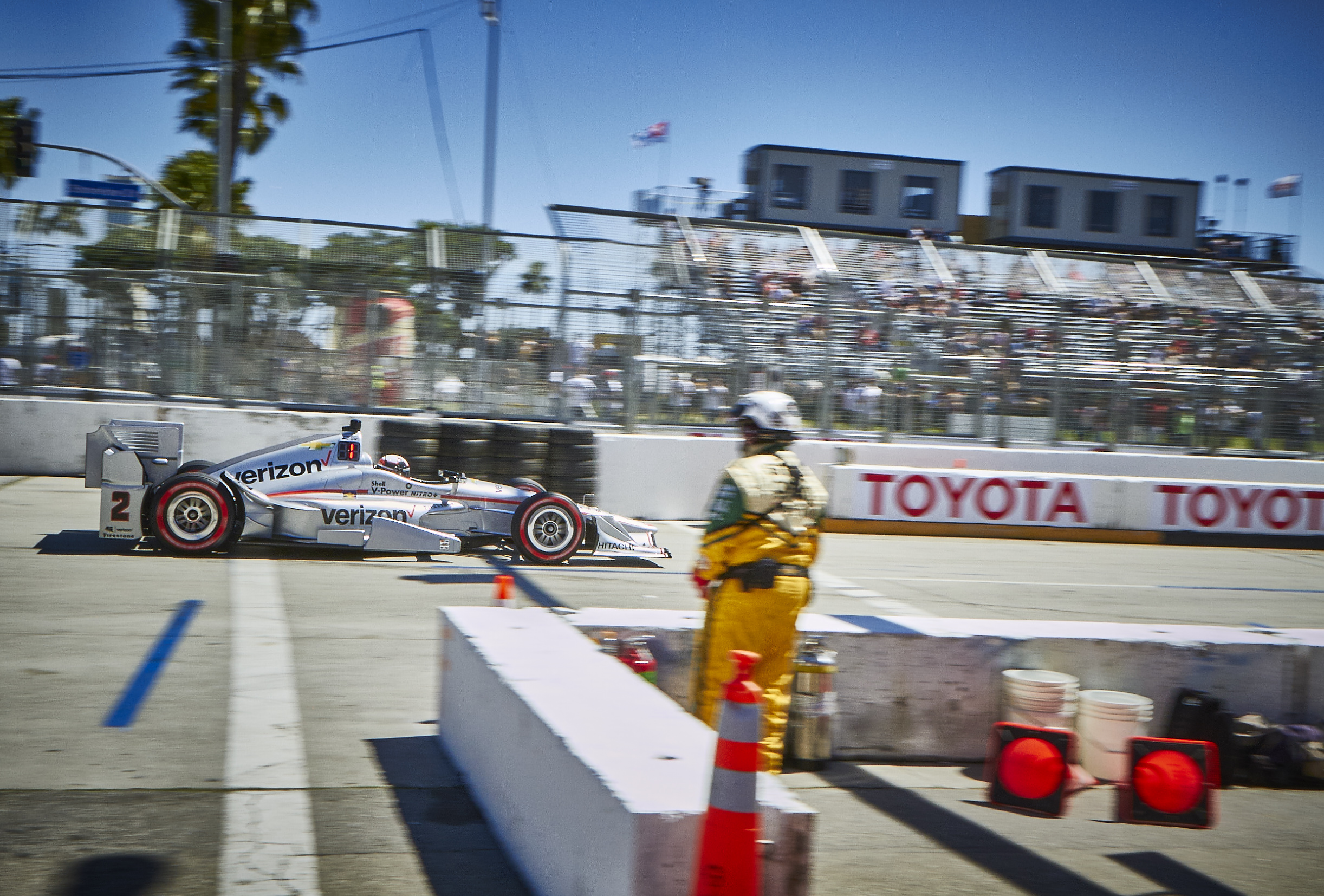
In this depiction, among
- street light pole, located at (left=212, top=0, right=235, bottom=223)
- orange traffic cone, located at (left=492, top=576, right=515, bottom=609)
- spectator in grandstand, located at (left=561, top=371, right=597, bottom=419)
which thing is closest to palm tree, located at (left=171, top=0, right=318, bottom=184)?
street light pole, located at (left=212, top=0, right=235, bottom=223)

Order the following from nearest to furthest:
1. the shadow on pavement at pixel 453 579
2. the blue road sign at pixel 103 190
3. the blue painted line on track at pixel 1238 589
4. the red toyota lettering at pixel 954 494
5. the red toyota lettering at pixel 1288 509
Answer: the shadow on pavement at pixel 453 579
the blue painted line on track at pixel 1238 589
the red toyota lettering at pixel 954 494
the red toyota lettering at pixel 1288 509
the blue road sign at pixel 103 190

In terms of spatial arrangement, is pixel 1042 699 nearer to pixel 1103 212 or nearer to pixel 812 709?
pixel 812 709

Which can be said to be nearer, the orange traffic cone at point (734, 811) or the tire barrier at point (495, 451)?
the orange traffic cone at point (734, 811)

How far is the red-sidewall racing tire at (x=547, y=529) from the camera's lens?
10.1m

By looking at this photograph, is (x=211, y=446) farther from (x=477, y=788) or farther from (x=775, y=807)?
(x=775, y=807)

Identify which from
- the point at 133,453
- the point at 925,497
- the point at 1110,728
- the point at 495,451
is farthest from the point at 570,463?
the point at 1110,728

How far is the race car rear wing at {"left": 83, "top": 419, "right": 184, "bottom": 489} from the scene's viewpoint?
941cm

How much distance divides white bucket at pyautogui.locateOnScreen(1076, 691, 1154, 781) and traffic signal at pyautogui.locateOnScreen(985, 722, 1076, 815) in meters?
0.36

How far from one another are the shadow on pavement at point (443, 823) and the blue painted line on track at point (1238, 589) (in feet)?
29.9

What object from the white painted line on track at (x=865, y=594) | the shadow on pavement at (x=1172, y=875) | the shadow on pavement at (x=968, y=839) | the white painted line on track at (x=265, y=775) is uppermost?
the white painted line on track at (x=865, y=594)

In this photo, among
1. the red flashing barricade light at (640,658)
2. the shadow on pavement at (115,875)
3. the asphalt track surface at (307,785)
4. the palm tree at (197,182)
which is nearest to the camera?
the shadow on pavement at (115,875)

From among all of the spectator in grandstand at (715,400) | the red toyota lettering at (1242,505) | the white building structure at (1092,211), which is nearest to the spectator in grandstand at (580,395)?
the spectator in grandstand at (715,400)

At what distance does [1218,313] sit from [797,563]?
797 inches

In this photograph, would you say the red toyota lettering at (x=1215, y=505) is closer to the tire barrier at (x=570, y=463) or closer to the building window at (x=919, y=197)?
the tire barrier at (x=570, y=463)
